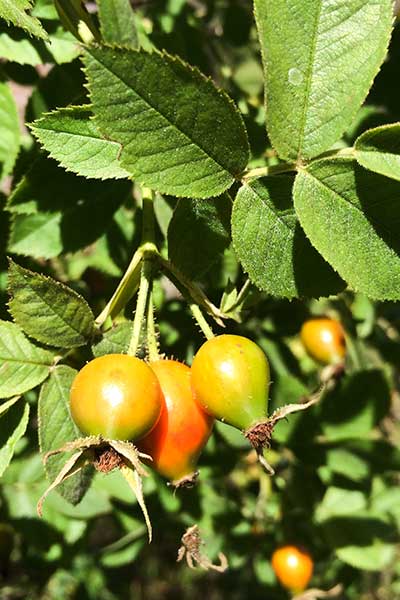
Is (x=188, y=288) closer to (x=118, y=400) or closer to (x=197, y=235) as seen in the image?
(x=197, y=235)

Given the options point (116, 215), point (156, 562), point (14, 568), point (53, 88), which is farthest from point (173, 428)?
point (156, 562)

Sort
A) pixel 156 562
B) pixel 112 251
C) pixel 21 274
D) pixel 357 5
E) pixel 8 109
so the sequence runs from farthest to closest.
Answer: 1. pixel 156 562
2. pixel 112 251
3. pixel 8 109
4. pixel 21 274
5. pixel 357 5

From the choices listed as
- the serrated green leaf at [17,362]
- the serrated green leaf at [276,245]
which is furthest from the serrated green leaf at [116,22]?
the serrated green leaf at [17,362]

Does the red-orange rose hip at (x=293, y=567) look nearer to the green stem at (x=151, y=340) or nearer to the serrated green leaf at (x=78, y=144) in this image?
the green stem at (x=151, y=340)

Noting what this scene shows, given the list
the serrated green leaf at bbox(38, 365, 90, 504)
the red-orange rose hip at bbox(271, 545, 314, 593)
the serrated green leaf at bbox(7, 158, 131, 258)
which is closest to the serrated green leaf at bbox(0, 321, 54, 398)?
the serrated green leaf at bbox(38, 365, 90, 504)

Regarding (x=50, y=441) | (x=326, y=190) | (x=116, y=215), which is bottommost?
(x=50, y=441)

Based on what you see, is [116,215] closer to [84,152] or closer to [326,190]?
[84,152]

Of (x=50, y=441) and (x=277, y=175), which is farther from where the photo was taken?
(x=50, y=441)
